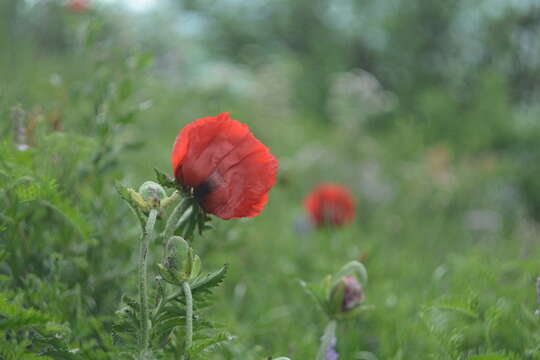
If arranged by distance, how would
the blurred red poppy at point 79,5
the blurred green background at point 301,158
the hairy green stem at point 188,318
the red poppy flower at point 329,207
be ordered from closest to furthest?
the hairy green stem at point 188,318 → the blurred green background at point 301,158 → the red poppy flower at point 329,207 → the blurred red poppy at point 79,5

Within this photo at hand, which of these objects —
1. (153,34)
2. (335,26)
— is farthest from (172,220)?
(335,26)

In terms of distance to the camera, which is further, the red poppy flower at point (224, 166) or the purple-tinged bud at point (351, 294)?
the purple-tinged bud at point (351, 294)

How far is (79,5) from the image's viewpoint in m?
2.02

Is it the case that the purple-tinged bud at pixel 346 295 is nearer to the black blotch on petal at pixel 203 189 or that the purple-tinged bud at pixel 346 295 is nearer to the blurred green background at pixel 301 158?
the blurred green background at pixel 301 158

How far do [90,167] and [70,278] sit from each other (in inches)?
9.1

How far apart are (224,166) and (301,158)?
252cm

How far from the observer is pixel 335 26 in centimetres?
722

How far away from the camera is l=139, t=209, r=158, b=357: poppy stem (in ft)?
2.08

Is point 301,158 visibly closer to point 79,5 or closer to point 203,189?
point 79,5

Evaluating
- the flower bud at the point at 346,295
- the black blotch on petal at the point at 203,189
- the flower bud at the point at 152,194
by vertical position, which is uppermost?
the black blotch on petal at the point at 203,189

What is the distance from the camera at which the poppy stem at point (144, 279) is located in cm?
63

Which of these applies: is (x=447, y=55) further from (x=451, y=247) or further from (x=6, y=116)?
(x=6, y=116)

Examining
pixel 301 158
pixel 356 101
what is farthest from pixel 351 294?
pixel 356 101

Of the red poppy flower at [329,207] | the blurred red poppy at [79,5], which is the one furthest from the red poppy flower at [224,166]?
the blurred red poppy at [79,5]
